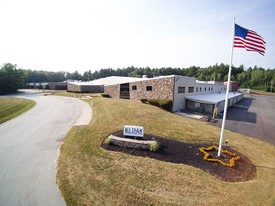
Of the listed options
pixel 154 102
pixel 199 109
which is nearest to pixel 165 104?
pixel 154 102

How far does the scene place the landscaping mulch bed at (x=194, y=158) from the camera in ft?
21.6

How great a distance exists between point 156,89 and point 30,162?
1695 centimetres

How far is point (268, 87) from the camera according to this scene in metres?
69.9

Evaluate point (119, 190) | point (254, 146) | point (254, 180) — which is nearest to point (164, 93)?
point (254, 146)

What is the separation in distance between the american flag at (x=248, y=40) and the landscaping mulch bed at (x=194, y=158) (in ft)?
17.7

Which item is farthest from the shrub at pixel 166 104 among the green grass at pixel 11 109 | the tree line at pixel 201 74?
the tree line at pixel 201 74

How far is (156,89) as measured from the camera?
71.3 feet

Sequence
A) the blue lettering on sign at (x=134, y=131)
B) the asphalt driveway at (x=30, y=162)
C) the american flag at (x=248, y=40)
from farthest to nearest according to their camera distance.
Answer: the blue lettering on sign at (x=134, y=131) → the american flag at (x=248, y=40) → the asphalt driveway at (x=30, y=162)

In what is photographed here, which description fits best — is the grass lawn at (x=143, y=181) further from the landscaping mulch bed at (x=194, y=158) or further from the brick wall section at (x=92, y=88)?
the brick wall section at (x=92, y=88)

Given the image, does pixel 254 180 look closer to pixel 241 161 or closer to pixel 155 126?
pixel 241 161

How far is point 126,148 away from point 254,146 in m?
8.06

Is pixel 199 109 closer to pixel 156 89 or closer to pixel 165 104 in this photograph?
pixel 165 104

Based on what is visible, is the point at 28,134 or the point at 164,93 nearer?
the point at 28,134

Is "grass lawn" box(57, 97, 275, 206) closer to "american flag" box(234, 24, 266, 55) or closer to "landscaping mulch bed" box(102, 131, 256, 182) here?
"landscaping mulch bed" box(102, 131, 256, 182)
